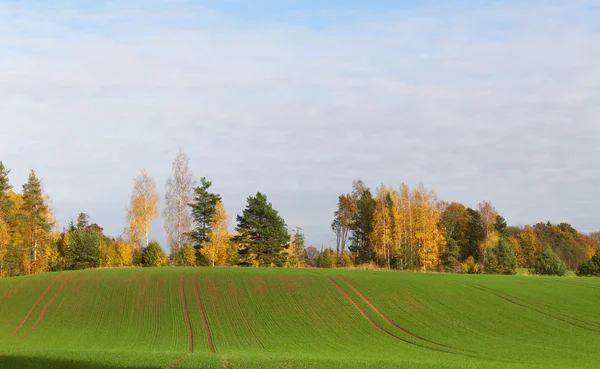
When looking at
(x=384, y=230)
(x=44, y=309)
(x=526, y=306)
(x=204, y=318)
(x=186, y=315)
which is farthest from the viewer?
(x=384, y=230)

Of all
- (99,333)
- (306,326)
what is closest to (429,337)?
(306,326)

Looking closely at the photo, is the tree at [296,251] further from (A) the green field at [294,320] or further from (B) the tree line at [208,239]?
(A) the green field at [294,320]

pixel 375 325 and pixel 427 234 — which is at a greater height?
Result: pixel 427 234

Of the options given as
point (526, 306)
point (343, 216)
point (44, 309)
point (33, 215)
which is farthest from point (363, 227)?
point (44, 309)

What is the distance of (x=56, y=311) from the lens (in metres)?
48.5

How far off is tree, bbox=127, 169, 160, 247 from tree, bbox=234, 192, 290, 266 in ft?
46.3

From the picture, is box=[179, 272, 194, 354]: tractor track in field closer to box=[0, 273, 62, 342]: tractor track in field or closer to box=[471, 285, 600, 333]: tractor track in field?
box=[0, 273, 62, 342]: tractor track in field

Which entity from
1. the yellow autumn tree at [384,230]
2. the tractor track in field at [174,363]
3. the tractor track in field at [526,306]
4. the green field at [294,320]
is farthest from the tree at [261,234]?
the tractor track in field at [174,363]

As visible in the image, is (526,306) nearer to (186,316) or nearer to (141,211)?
(186,316)

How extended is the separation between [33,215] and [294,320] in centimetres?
4996

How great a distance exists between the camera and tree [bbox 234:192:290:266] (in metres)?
83.2

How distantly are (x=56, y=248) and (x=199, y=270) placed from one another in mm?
38401

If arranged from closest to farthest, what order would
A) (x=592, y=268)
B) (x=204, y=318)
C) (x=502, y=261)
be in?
(x=204, y=318), (x=592, y=268), (x=502, y=261)

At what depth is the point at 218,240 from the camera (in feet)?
271
